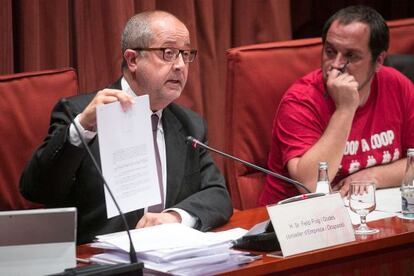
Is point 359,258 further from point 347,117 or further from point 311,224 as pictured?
point 347,117

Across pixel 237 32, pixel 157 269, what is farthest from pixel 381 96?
pixel 157 269

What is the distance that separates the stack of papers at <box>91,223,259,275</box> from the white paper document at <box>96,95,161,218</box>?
89 mm

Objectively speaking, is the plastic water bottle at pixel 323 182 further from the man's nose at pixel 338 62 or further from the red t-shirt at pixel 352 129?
the man's nose at pixel 338 62

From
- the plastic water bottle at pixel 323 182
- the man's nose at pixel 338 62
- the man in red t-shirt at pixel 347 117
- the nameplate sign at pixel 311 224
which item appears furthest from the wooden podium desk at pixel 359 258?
the man's nose at pixel 338 62

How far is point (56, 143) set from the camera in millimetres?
2480

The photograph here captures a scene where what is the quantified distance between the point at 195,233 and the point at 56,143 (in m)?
0.51

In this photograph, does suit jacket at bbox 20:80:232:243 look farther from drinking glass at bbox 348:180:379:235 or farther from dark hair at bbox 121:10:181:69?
drinking glass at bbox 348:180:379:235

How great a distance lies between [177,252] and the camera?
2.06 meters

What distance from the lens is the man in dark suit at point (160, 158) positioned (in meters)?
2.54

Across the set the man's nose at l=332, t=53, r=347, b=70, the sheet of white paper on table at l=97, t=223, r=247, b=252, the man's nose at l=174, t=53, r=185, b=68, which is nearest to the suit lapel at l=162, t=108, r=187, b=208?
the man's nose at l=174, t=53, r=185, b=68

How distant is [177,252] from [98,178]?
68 cm

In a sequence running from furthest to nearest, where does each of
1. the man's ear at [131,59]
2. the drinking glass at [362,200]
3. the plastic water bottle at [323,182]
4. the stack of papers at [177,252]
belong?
the man's ear at [131,59], the plastic water bottle at [323,182], the drinking glass at [362,200], the stack of papers at [177,252]

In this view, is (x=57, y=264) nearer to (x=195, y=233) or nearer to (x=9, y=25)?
(x=195, y=233)

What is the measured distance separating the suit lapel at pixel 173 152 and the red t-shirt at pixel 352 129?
50cm
